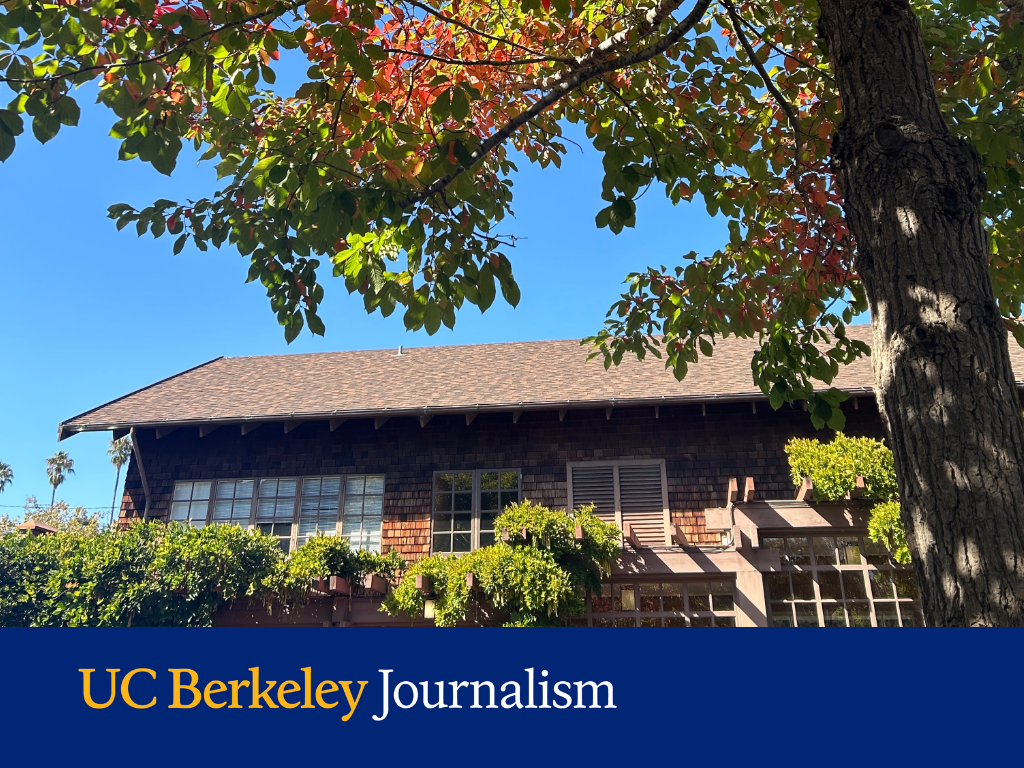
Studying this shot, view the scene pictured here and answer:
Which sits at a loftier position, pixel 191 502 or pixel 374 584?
pixel 191 502

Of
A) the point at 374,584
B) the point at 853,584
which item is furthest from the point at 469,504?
the point at 853,584

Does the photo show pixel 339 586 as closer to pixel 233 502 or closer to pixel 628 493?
pixel 233 502

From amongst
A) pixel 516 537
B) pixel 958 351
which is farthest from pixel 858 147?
pixel 516 537

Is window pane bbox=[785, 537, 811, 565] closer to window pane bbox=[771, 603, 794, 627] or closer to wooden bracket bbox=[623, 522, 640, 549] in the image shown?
window pane bbox=[771, 603, 794, 627]

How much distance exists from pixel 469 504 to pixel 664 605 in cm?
364

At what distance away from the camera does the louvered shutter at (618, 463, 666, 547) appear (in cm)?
1184

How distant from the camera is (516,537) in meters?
9.73

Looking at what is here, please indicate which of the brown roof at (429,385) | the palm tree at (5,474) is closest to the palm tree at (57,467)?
the palm tree at (5,474)

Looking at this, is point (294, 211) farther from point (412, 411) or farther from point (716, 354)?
point (716, 354)

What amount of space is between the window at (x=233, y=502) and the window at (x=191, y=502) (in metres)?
0.21

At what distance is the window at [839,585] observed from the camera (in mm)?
9906

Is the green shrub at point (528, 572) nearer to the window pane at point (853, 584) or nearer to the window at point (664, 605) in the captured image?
the window at point (664, 605)

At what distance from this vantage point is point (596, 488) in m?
12.4

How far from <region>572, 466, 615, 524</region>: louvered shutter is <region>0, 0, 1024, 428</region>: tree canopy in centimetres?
549
